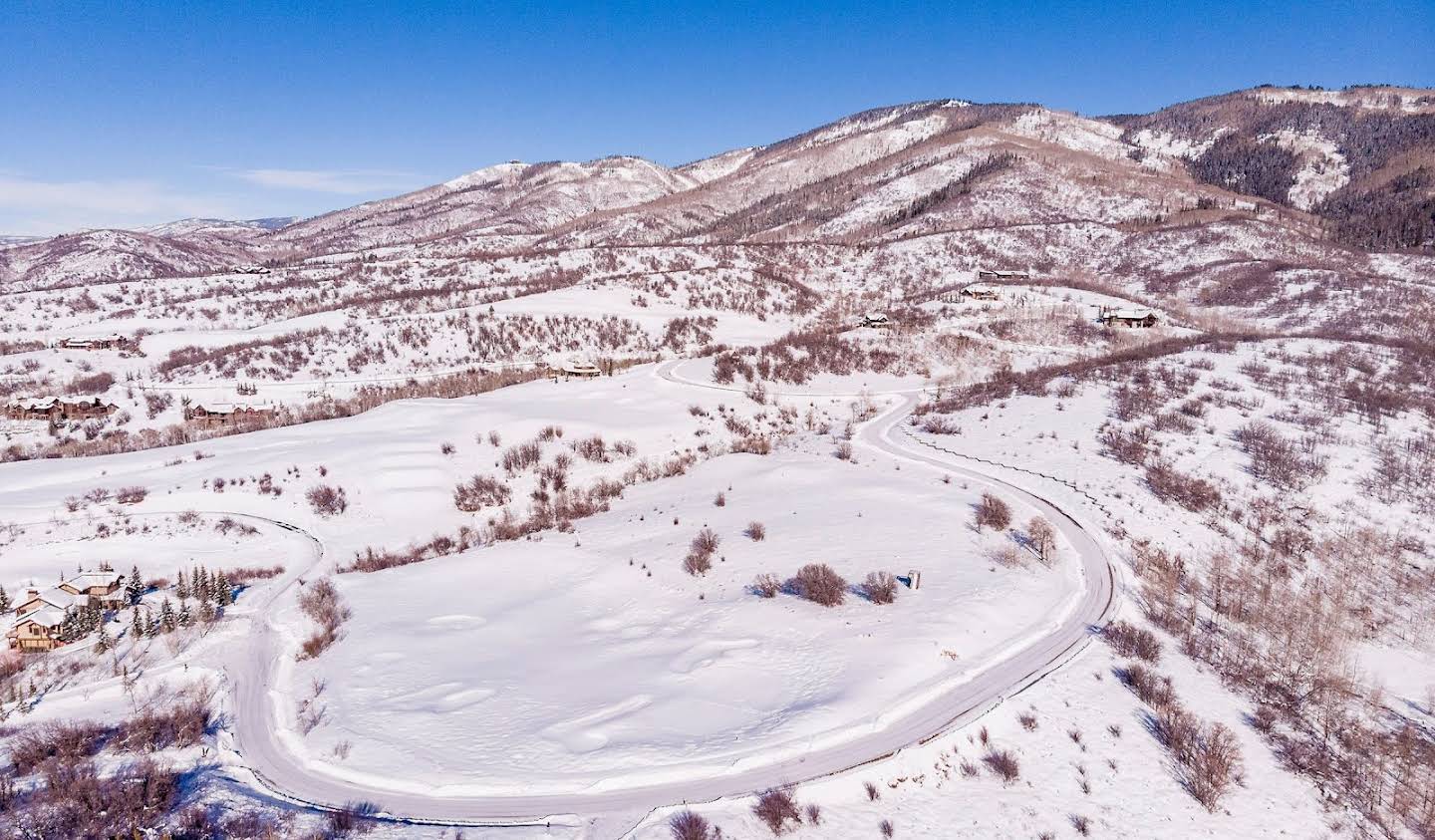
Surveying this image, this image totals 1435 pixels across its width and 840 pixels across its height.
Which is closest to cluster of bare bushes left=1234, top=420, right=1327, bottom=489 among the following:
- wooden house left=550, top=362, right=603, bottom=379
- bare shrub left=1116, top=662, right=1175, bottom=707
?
bare shrub left=1116, top=662, right=1175, bottom=707

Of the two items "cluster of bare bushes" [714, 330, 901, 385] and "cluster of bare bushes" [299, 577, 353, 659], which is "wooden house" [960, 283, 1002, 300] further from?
"cluster of bare bushes" [299, 577, 353, 659]

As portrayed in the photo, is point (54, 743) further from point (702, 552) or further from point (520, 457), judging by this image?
point (520, 457)

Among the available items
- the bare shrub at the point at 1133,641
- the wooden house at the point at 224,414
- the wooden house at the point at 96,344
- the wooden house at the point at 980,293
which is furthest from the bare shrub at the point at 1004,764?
the wooden house at the point at 96,344

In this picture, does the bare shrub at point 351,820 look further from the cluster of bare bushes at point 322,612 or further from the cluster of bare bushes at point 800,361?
the cluster of bare bushes at point 800,361

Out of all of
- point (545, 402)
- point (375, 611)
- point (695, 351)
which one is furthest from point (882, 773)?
point (695, 351)

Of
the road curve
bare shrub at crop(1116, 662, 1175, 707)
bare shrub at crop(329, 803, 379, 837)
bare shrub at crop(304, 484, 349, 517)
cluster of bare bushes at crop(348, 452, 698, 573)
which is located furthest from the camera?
bare shrub at crop(304, 484, 349, 517)

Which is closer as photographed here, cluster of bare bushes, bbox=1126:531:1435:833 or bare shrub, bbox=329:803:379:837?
bare shrub, bbox=329:803:379:837

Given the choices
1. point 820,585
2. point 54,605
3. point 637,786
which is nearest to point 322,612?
point 54,605
